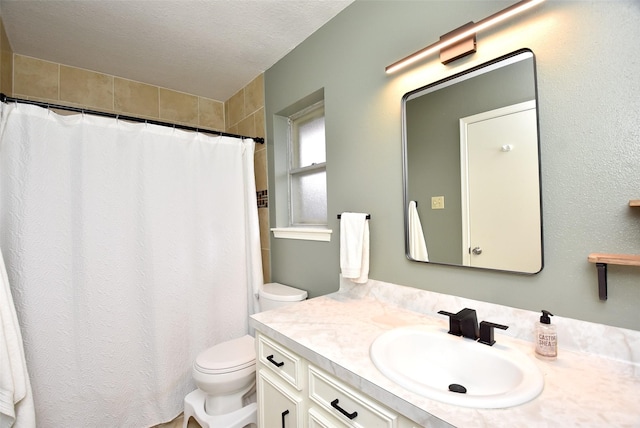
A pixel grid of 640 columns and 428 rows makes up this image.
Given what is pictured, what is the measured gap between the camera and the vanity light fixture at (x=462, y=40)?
96 centimetres

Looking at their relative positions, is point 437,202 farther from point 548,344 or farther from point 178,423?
point 178,423

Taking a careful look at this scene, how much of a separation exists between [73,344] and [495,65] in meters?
2.39

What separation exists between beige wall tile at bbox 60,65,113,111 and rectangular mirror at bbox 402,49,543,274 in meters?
2.30

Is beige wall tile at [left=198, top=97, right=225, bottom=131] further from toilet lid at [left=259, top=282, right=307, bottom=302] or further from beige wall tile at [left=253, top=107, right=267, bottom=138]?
toilet lid at [left=259, top=282, right=307, bottom=302]

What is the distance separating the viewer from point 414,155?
1.32 meters

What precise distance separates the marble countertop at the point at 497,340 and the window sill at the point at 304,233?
1.53ft

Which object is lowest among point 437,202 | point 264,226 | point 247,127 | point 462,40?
point 264,226

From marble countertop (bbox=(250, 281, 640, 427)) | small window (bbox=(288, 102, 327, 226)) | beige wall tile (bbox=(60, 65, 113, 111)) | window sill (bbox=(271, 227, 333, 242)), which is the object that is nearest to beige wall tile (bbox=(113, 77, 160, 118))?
beige wall tile (bbox=(60, 65, 113, 111))

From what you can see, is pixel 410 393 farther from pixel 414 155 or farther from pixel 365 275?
pixel 414 155

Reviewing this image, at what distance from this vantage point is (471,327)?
3.34 feet

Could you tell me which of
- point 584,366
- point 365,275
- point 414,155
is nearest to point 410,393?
point 584,366

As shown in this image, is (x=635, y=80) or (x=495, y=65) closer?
(x=635, y=80)

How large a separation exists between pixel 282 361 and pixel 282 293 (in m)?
0.80

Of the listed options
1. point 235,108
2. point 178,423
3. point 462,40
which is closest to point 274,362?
point 178,423
